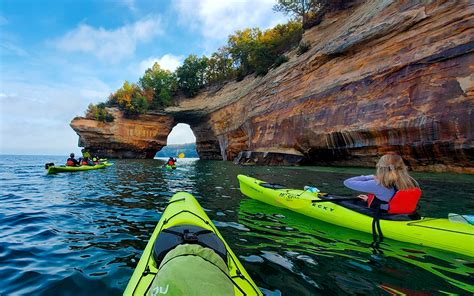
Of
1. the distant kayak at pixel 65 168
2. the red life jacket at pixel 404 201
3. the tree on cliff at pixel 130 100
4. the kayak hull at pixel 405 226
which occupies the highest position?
the tree on cliff at pixel 130 100

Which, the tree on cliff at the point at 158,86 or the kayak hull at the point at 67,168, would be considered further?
the tree on cliff at the point at 158,86

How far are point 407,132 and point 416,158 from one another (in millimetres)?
1522

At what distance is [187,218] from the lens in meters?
4.24

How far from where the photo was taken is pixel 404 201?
504 centimetres

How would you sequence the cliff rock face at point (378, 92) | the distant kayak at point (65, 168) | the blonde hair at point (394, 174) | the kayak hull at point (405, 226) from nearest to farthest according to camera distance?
the kayak hull at point (405, 226) → the blonde hair at point (394, 174) → the cliff rock face at point (378, 92) → the distant kayak at point (65, 168)

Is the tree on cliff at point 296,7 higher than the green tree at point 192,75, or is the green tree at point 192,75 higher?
the tree on cliff at point 296,7

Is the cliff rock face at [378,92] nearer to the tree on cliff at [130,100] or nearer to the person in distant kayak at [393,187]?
the person in distant kayak at [393,187]

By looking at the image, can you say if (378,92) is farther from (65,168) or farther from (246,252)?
(65,168)

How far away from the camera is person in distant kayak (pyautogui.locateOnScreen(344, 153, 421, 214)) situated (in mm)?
4930

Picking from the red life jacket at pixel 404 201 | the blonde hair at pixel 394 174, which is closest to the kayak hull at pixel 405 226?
the red life jacket at pixel 404 201

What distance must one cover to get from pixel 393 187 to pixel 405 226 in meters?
0.74

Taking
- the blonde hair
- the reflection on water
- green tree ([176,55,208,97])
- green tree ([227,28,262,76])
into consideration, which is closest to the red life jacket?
the blonde hair

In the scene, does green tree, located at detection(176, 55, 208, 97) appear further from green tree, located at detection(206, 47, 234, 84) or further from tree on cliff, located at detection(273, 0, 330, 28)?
tree on cliff, located at detection(273, 0, 330, 28)

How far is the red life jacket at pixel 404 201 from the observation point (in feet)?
16.2
